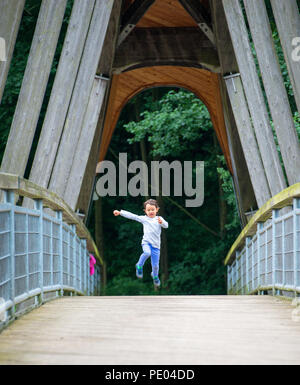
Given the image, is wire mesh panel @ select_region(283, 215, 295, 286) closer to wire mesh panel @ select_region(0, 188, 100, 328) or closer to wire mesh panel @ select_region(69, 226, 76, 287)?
wire mesh panel @ select_region(0, 188, 100, 328)

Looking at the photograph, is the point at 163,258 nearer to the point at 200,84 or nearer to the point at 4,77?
the point at 200,84

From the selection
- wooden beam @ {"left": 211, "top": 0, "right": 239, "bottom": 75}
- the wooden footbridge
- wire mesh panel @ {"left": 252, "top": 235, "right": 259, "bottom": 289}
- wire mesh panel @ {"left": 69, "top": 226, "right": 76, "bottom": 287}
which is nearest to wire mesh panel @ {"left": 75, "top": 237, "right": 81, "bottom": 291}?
the wooden footbridge

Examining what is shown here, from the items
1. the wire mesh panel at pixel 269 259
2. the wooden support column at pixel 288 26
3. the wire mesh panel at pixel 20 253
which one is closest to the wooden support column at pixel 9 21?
the wire mesh panel at pixel 20 253

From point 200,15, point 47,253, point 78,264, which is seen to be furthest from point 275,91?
point 200,15

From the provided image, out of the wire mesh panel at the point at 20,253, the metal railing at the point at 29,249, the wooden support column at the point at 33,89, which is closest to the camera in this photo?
the metal railing at the point at 29,249

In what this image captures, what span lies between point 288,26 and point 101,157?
368 inches

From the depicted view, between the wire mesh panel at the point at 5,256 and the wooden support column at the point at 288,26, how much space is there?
3905mm

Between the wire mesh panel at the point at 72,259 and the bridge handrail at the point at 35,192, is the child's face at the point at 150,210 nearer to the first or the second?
the bridge handrail at the point at 35,192

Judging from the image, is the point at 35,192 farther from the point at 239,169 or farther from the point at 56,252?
the point at 239,169

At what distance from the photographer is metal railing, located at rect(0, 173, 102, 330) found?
417 cm

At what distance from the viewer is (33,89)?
312 inches

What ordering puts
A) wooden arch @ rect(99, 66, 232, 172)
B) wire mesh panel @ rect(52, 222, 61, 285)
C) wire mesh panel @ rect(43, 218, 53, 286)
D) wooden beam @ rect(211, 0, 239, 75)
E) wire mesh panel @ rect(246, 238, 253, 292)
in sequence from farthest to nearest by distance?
wooden arch @ rect(99, 66, 232, 172) < wooden beam @ rect(211, 0, 239, 75) < wire mesh panel @ rect(246, 238, 253, 292) < wire mesh panel @ rect(52, 222, 61, 285) < wire mesh panel @ rect(43, 218, 53, 286)

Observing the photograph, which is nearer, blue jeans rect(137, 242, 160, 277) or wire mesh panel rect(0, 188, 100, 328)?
wire mesh panel rect(0, 188, 100, 328)

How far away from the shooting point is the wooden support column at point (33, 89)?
749cm
